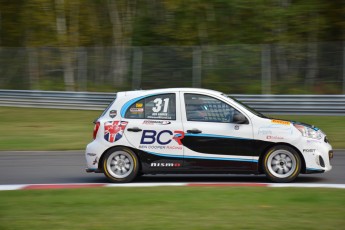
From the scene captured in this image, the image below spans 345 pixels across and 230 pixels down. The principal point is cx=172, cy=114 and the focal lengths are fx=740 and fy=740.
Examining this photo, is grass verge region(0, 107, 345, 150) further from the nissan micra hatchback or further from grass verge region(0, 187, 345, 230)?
grass verge region(0, 187, 345, 230)

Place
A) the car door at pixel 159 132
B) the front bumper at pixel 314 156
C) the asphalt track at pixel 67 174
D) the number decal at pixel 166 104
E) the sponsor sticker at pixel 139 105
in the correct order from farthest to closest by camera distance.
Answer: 1. the asphalt track at pixel 67 174
2. the sponsor sticker at pixel 139 105
3. the number decal at pixel 166 104
4. the car door at pixel 159 132
5. the front bumper at pixel 314 156

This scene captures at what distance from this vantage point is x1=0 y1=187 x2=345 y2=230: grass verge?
7660mm

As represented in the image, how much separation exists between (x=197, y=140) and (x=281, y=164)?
1.33 metres

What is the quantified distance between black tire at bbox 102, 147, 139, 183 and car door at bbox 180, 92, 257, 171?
878mm

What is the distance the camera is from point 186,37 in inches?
1340

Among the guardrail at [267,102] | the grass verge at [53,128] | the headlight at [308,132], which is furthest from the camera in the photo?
the guardrail at [267,102]

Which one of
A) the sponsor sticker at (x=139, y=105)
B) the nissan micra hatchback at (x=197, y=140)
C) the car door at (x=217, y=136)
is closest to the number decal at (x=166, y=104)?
the nissan micra hatchback at (x=197, y=140)

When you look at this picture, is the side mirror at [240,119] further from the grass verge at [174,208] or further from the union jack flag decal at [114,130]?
the union jack flag decal at [114,130]

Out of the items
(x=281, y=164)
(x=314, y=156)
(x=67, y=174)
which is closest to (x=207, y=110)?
(x=281, y=164)

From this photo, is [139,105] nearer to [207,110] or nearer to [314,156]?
[207,110]

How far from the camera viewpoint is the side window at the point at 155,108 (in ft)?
37.8

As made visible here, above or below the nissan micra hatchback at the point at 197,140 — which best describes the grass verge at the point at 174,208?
below

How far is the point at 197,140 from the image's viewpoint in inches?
448

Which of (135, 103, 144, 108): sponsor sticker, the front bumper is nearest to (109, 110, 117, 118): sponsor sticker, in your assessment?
(135, 103, 144, 108): sponsor sticker
